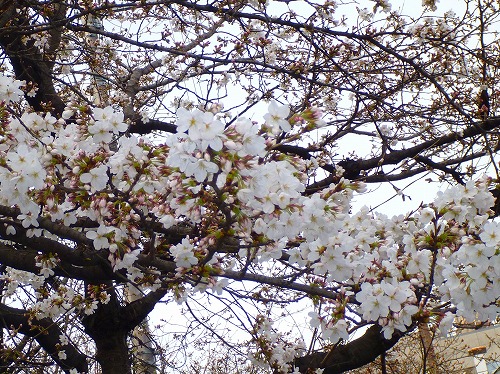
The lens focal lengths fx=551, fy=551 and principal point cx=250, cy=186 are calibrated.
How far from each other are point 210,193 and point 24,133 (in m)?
1.14

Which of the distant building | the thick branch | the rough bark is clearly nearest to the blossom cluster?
the distant building

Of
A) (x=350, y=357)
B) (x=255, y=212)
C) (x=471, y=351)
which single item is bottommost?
(x=255, y=212)

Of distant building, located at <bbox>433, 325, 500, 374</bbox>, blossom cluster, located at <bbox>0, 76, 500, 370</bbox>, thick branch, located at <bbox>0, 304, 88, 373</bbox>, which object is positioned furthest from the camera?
distant building, located at <bbox>433, 325, 500, 374</bbox>

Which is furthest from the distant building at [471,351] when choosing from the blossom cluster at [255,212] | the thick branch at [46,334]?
the thick branch at [46,334]

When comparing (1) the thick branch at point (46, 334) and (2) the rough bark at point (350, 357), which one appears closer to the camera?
(2) the rough bark at point (350, 357)

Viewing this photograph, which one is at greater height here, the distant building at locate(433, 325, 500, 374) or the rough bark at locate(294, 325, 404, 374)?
the distant building at locate(433, 325, 500, 374)

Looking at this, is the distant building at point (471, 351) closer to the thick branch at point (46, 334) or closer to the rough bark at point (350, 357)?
the rough bark at point (350, 357)

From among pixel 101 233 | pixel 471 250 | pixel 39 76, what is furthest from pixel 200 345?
pixel 471 250

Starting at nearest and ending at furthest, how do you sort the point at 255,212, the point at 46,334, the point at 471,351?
the point at 255,212
the point at 46,334
the point at 471,351

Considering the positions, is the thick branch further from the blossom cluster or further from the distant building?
the distant building

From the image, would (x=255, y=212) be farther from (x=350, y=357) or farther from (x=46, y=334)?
(x=46, y=334)

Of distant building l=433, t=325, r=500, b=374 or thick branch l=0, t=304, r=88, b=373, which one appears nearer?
thick branch l=0, t=304, r=88, b=373

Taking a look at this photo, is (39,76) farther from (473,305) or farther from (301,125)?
(473,305)

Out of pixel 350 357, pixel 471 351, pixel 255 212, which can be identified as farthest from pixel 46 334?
pixel 471 351
